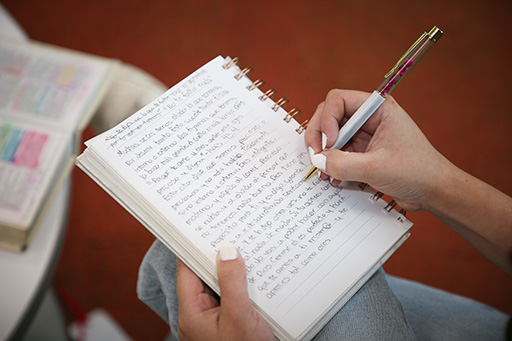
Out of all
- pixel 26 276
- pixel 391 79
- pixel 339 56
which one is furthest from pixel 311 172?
pixel 339 56

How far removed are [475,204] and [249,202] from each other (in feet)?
1.16

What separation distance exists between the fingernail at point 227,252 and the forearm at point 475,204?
32cm

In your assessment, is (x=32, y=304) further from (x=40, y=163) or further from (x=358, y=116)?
(x=358, y=116)

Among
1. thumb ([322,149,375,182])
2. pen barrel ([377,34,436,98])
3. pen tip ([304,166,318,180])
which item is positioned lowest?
pen tip ([304,166,318,180])

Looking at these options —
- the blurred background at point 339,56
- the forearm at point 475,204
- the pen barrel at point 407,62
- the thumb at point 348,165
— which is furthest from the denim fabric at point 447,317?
the blurred background at point 339,56

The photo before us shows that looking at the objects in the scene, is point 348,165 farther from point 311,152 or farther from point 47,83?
point 47,83

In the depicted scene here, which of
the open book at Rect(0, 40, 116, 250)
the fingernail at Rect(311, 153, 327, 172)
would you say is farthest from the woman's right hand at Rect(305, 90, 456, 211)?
the open book at Rect(0, 40, 116, 250)

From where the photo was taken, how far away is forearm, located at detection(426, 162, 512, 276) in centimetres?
62

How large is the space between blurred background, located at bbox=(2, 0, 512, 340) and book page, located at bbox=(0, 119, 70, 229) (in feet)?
2.09

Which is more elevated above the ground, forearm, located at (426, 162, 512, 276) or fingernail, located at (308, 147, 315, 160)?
forearm, located at (426, 162, 512, 276)

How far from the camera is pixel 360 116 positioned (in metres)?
0.60

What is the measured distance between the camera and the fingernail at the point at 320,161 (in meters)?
0.59

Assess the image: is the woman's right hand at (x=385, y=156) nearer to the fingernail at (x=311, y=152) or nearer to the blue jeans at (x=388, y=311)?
the fingernail at (x=311, y=152)

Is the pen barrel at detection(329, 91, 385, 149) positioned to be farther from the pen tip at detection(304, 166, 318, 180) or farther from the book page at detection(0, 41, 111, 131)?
the book page at detection(0, 41, 111, 131)
